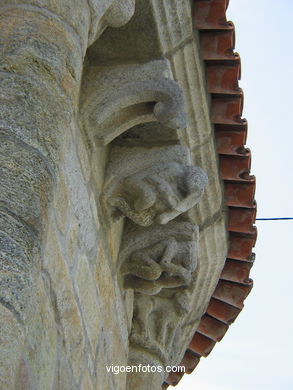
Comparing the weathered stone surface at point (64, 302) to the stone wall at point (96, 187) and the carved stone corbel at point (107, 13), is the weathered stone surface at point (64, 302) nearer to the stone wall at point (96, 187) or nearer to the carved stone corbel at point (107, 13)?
the stone wall at point (96, 187)

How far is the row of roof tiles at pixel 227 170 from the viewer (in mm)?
3975

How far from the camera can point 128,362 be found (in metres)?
4.62

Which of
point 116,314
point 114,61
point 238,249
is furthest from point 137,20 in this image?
point 238,249

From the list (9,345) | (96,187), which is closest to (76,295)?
(96,187)

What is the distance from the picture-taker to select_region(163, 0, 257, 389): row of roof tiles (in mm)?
3975

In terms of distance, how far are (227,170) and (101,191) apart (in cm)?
102

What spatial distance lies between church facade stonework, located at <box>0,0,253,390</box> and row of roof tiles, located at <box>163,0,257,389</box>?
0.07m

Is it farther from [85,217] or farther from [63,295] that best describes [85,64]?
[63,295]

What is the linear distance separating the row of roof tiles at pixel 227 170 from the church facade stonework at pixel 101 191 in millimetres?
72

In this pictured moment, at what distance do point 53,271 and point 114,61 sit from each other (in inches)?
46.7

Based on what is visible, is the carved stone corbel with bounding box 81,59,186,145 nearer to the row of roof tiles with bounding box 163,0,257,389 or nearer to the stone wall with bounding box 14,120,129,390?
the stone wall with bounding box 14,120,129,390

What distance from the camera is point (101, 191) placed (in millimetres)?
3814

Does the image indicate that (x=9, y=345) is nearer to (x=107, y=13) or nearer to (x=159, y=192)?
(x=107, y=13)

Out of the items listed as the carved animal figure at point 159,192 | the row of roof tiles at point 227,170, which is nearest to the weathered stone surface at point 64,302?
the carved animal figure at point 159,192
